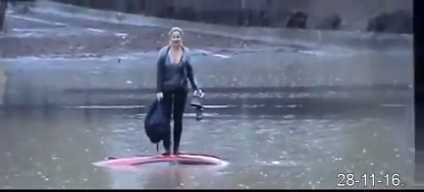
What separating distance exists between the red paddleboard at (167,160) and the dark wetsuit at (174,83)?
105mm

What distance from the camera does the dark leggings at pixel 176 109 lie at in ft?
27.6

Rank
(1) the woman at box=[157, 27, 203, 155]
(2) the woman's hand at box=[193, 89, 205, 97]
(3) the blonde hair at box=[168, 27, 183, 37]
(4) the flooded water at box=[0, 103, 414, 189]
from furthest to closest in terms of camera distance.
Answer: (3) the blonde hair at box=[168, 27, 183, 37], (2) the woman's hand at box=[193, 89, 205, 97], (1) the woman at box=[157, 27, 203, 155], (4) the flooded water at box=[0, 103, 414, 189]

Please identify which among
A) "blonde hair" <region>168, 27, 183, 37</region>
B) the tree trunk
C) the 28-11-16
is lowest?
the 28-11-16

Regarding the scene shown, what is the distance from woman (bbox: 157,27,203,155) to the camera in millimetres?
8305

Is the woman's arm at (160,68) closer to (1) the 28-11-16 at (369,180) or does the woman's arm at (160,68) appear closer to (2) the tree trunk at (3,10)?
(1) the 28-11-16 at (369,180)

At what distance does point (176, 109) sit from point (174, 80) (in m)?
0.27

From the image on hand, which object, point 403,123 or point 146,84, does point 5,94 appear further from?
point 403,123

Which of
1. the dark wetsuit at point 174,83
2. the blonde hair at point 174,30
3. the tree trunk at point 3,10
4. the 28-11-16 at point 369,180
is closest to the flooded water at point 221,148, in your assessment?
the 28-11-16 at point 369,180

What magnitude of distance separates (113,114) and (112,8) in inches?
38.5

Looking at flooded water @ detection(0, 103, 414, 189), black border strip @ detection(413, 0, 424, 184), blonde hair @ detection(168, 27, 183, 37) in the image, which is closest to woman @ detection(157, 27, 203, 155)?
blonde hair @ detection(168, 27, 183, 37)

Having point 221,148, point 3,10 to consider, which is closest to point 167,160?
point 221,148

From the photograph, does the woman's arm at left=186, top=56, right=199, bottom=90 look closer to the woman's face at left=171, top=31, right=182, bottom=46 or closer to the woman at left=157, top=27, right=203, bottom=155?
the woman at left=157, top=27, right=203, bottom=155

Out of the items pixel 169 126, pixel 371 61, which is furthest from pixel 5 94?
pixel 371 61

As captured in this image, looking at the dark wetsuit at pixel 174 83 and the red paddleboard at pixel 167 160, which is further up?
the dark wetsuit at pixel 174 83
